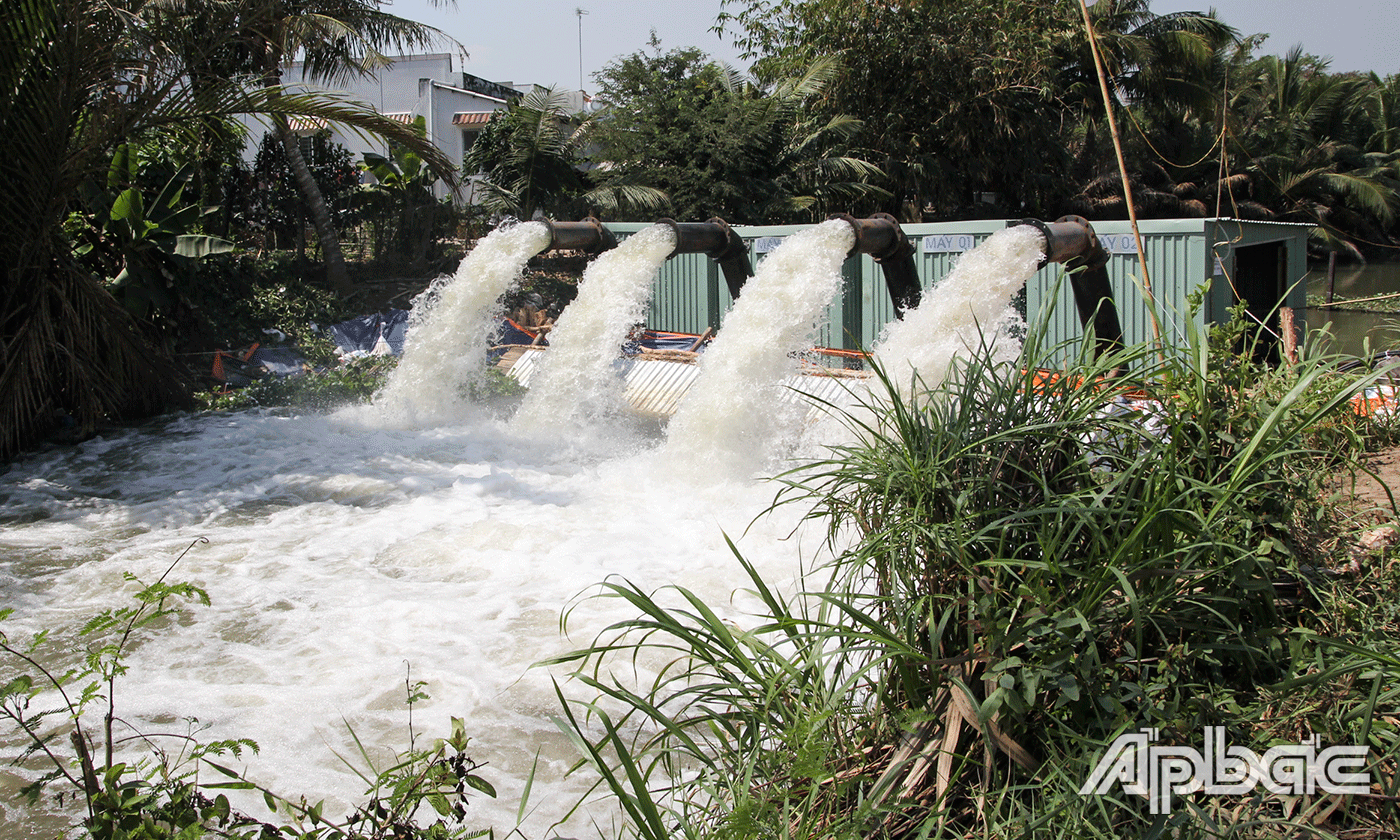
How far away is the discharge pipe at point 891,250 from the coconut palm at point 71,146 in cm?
458

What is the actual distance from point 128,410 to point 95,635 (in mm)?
6262

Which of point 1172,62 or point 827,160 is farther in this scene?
point 1172,62

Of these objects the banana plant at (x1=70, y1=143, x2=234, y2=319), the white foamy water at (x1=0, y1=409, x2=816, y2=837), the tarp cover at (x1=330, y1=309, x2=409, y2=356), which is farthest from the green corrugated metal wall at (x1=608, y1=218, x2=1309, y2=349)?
the banana plant at (x1=70, y1=143, x2=234, y2=319)

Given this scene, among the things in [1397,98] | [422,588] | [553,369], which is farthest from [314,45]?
[1397,98]

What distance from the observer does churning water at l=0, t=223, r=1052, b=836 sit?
417cm

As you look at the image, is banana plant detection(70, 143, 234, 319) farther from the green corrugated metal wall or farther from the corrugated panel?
the green corrugated metal wall

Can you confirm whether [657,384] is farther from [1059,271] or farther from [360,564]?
[360,564]

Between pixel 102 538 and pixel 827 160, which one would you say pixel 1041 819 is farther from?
pixel 827 160

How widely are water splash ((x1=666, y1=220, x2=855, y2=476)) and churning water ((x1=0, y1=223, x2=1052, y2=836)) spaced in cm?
2

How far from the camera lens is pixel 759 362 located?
28.2 feet

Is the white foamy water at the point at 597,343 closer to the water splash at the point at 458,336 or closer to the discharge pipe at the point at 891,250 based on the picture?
the water splash at the point at 458,336

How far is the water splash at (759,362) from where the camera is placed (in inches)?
327

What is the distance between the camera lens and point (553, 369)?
1031 cm

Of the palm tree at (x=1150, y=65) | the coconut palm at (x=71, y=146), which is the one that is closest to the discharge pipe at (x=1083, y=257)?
the coconut palm at (x=71, y=146)
